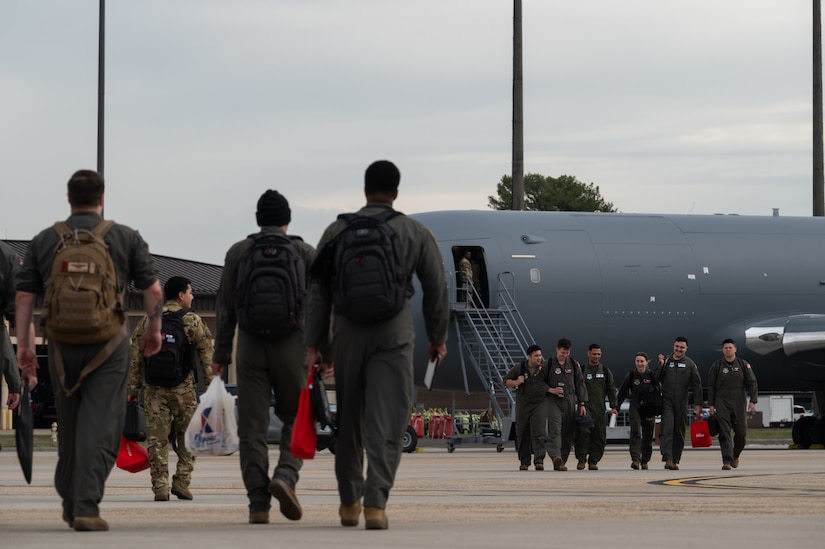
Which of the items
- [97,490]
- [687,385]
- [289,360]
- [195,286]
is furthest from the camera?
[195,286]

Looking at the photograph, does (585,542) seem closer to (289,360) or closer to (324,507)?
(289,360)

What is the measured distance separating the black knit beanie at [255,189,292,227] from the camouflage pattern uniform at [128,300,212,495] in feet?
9.54

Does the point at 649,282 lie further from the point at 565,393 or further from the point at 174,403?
the point at 174,403

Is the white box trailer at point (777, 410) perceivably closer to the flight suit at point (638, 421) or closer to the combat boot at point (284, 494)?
the flight suit at point (638, 421)

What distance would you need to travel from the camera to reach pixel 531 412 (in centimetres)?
2419

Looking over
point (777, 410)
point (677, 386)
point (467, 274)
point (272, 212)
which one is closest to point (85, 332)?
point (272, 212)

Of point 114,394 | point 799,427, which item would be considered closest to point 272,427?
point 799,427

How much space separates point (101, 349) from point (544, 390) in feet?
47.4

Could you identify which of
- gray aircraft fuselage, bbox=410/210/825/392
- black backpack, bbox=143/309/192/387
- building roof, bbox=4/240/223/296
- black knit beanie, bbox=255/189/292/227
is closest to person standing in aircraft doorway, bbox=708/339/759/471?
gray aircraft fuselage, bbox=410/210/825/392

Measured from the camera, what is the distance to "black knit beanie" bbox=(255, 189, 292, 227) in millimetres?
11555

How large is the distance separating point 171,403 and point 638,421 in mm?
10832

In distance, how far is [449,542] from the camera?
29.2 ft

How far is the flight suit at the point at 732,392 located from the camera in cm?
2405

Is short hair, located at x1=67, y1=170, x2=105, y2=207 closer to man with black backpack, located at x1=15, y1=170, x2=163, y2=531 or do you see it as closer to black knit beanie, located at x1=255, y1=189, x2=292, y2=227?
man with black backpack, located at x1=15, y1=170, x2=163, y2=531
